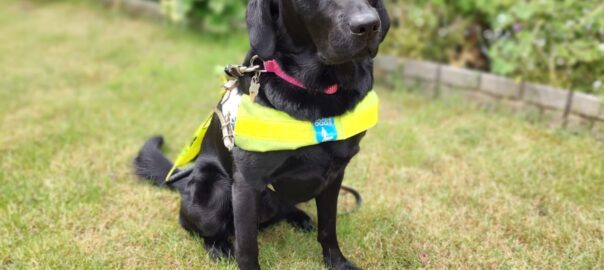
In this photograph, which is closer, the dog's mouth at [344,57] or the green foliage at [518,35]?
the dog's mouth at [344,57]

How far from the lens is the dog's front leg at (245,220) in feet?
6.70

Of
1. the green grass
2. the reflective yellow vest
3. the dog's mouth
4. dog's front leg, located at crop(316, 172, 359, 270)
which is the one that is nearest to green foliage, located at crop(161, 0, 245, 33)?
the green grass

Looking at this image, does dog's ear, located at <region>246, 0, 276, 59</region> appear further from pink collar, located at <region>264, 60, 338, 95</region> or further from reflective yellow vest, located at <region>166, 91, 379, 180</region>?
reflective yellow vest, located at <region>166, 91, 379, 180</region>

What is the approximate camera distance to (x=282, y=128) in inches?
76.3

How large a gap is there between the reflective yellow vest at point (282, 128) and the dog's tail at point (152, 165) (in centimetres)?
108

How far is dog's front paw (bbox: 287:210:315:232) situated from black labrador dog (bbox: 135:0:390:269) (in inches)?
13.7

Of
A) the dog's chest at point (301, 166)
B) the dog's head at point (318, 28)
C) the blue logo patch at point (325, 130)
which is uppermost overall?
the dog's head at point (318, 28)

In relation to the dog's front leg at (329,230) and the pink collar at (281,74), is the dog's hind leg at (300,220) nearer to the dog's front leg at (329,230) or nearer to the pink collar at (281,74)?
the dog's front leg at (329,230)

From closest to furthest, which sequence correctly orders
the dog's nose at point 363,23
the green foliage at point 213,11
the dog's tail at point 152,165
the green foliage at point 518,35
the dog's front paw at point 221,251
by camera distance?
the dog's nose at point 363,23
the dog's front paw at point 221,251
the dog's tail at point 152,165
the green foliage at point 518,35
the green foliage at point 213,11

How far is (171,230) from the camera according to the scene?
106 inches

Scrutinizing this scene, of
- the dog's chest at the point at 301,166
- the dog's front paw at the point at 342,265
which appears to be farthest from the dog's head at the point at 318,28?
the dog's front paw at the point at 342,265

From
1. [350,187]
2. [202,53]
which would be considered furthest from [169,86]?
[350,187]

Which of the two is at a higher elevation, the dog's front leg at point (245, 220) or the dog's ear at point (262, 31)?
the dog's ear at point (262, 31)

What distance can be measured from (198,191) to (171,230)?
1.50 ft
